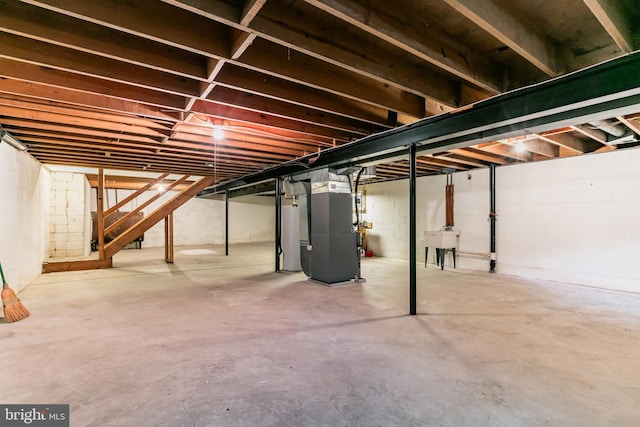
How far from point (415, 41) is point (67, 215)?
30.1ft

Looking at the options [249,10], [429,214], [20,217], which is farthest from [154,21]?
[429,214]

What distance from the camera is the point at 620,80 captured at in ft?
6.45

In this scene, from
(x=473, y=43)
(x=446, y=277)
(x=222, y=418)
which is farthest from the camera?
(x=446, y=277)

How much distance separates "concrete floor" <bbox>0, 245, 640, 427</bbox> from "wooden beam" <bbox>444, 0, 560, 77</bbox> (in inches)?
Answer: 82.1

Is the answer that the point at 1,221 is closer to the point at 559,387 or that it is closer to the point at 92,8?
the point at 92,8

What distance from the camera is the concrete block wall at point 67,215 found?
299 inches

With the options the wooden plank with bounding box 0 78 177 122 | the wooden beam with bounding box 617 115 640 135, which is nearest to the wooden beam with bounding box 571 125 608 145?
the wooden beam with bounding box 617 115 640 135

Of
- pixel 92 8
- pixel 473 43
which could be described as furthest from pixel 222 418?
pixel 473 43

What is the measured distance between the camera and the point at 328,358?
235cm

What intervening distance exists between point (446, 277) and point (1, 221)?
20.9ft

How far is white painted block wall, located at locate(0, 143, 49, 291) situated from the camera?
12.4ft

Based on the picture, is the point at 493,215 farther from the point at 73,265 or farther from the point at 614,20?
the point at 73,265

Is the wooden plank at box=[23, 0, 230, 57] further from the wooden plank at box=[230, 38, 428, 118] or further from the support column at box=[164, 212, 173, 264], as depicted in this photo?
the support column at box=[164, 212, 173, 264]

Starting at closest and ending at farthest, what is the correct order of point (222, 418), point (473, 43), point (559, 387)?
point (222, 418), point (559, 387), point (473, 43)
